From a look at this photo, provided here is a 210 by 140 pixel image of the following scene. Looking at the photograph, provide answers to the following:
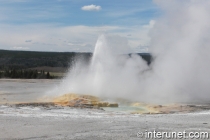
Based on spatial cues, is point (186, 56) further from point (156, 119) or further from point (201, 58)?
point (156, 119)

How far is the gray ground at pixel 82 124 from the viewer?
7875 millimetres

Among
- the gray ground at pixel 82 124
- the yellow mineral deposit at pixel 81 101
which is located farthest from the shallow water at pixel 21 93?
the gray ground at pixel 82 124

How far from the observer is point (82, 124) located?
369 inches

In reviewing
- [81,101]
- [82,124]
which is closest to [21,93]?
[81,101]

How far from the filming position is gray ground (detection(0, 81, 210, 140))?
788cm

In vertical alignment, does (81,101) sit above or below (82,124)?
above

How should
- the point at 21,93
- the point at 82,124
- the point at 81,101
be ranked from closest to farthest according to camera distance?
the point at 82,124 < the point at 81,101 < the point at 21,93

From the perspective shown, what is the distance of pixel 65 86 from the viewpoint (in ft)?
63.4

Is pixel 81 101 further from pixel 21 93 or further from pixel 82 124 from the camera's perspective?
pixel 21 93

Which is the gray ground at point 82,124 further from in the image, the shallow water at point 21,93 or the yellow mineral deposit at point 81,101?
the shallow water at point 21,93

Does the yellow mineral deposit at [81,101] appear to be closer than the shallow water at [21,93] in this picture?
Yes

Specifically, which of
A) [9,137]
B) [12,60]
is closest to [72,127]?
[9,137]

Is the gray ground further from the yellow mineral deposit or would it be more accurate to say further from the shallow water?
the shallow water

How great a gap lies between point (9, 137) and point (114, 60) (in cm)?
1304
